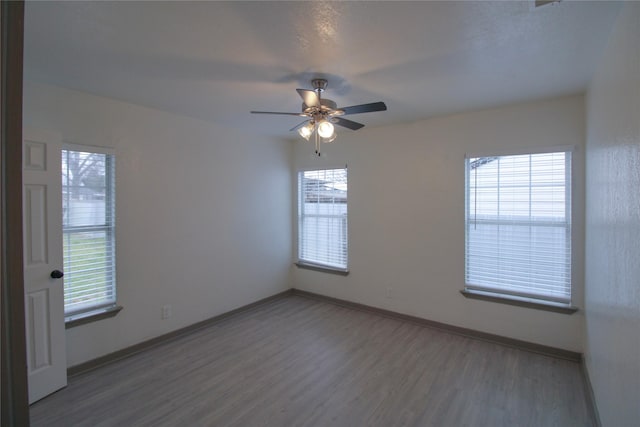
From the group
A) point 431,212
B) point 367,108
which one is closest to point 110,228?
point 367,108

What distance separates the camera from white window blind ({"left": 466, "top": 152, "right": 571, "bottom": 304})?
2945mm

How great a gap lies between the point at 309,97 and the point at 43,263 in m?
2.44

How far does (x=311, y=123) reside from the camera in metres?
2.52

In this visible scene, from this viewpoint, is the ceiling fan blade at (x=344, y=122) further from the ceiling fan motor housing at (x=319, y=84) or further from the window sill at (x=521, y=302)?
the window sill at (x=521, y=302)

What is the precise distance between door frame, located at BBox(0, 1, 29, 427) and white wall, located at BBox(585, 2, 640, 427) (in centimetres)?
195

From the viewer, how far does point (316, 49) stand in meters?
1.97

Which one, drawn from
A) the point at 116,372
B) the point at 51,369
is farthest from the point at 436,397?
the point at 51,369

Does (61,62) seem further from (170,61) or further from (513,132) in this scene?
(513,132)

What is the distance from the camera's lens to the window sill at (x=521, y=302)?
2.92m

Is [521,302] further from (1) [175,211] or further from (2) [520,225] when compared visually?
(1) [175,211]

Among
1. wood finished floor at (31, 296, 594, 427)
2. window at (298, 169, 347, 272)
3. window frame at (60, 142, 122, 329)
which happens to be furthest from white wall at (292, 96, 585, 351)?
window frame at (60, 142, 122, 329)

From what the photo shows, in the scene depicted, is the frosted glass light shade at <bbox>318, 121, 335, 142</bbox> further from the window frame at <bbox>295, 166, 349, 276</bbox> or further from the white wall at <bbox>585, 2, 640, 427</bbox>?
the window frame at <bbox>295, 166, 349, 276</bbox>

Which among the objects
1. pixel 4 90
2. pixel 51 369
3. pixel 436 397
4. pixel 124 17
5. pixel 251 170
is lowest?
pixel 436 397

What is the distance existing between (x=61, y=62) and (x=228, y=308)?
120 inches
